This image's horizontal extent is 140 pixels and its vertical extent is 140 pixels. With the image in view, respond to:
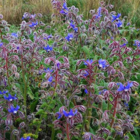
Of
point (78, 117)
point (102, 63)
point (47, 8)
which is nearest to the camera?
point (78, 117)

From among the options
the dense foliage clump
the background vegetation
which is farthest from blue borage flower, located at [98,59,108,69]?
the background vegetation

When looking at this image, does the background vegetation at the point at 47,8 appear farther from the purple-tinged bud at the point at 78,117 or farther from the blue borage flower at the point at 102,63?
the purple-tinged bud at the point at 78,117

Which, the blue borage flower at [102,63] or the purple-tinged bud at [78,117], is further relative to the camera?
the blue borage flower at [102,63]

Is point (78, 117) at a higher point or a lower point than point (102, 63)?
lower

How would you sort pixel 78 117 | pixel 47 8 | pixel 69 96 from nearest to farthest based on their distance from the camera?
1. pixel 78 117
2. pixel 69 96
3. pixel 47 8


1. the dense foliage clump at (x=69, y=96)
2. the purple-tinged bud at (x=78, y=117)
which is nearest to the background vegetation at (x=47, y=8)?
the dense foliage clump at (x=69, y=96)

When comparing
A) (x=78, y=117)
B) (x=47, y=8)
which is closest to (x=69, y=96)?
(x=78, y=117)

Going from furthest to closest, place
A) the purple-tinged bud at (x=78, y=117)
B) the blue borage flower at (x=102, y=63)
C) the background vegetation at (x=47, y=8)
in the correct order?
the background vegetation at (x=47, y=8)
the blue borage flower at (x=102, y=63)
the purple-tinged bud at (x=78, y=117)

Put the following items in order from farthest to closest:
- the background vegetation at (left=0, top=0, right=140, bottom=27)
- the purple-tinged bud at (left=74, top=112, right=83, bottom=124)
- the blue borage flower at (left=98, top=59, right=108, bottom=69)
Result: the background vegetation at (left=0, top=0, right=140, bottom=27)
the blue borage flower at (left=98, top=59, right=108, bottom=69)
the purple-tinged bud at (left=74, top=112, right=83, bottom=124)

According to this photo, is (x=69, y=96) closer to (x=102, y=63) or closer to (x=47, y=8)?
(x=102, y=63)

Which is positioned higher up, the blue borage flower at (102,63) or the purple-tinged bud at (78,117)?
the blue borage flower at (102,63)

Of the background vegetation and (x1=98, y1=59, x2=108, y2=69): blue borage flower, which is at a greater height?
(x1=98, y1=59, x2=108, y2=69): blue borage flower

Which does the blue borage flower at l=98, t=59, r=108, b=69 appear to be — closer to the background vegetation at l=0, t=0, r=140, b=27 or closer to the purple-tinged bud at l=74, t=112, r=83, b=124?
the purple-tinged bud at l=74, t=112, r=83, b=124

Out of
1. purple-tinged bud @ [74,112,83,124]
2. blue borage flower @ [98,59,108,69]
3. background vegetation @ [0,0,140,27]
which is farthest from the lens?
background vegetation @ [0,0,140,27]
